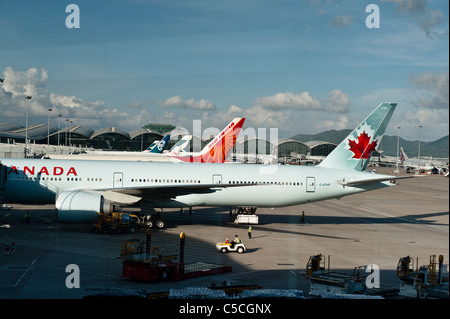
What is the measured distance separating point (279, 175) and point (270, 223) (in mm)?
5812

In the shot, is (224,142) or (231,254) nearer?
(231,254)

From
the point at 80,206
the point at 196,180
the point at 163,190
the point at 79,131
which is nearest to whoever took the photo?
the point at 80,206

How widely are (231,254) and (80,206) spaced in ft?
35.5

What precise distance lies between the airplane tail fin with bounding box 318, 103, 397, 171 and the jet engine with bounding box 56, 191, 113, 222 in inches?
747

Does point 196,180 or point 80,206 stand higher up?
point 196,180

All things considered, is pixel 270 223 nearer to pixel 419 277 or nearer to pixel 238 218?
Answer: pixel 238 218

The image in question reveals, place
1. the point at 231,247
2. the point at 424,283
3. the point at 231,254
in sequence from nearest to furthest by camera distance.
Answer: the point at 424,283
the point at 231,254
the point at 231,247

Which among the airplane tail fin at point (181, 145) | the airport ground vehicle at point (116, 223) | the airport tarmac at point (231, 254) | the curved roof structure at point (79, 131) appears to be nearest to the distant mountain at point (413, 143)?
the airport tarmac at point (231, 254)

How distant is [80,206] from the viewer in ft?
105

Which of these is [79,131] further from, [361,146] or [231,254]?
[231,254]

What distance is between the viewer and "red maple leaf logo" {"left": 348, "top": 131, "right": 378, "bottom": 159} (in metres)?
40.4

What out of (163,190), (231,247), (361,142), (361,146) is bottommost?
(231,247)

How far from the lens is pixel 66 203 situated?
31734 millimetres

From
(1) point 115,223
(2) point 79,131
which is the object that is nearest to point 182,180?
(1) point 115,223
